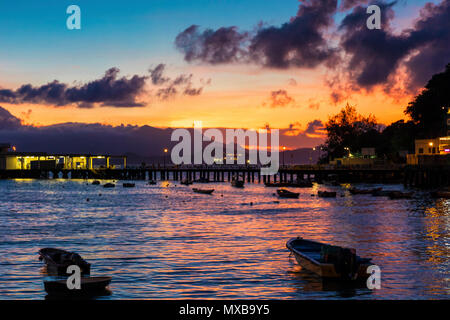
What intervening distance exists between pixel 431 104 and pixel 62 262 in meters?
136

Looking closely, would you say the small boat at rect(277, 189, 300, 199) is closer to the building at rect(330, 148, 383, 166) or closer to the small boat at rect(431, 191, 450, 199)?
the small boat at rect(431, 191, 450, 199)

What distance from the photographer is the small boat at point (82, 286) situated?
24.0 metres

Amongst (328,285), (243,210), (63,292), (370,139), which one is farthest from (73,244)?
(370,139)

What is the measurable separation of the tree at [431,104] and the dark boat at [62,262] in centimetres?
12748

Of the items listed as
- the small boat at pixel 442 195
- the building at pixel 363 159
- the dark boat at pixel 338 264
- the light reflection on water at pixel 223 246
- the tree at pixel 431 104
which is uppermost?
the tree at pixel 431 104

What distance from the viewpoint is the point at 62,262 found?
28.4 meters

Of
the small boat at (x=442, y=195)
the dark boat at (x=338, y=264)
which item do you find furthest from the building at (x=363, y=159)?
the dark boat at (x=338, y=264)

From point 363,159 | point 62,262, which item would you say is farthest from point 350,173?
point 62,262

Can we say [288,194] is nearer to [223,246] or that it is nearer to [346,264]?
[223,246]

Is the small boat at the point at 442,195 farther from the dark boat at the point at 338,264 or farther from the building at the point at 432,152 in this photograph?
the dark boat at the point at 338,264

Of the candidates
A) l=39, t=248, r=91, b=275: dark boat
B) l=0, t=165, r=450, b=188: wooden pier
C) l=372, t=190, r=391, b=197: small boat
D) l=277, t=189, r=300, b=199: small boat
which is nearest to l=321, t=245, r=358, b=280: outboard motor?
l=39, t=248, r=91, b=275: dark boat

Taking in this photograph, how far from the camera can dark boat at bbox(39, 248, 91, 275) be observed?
Result: 27.9 metres
